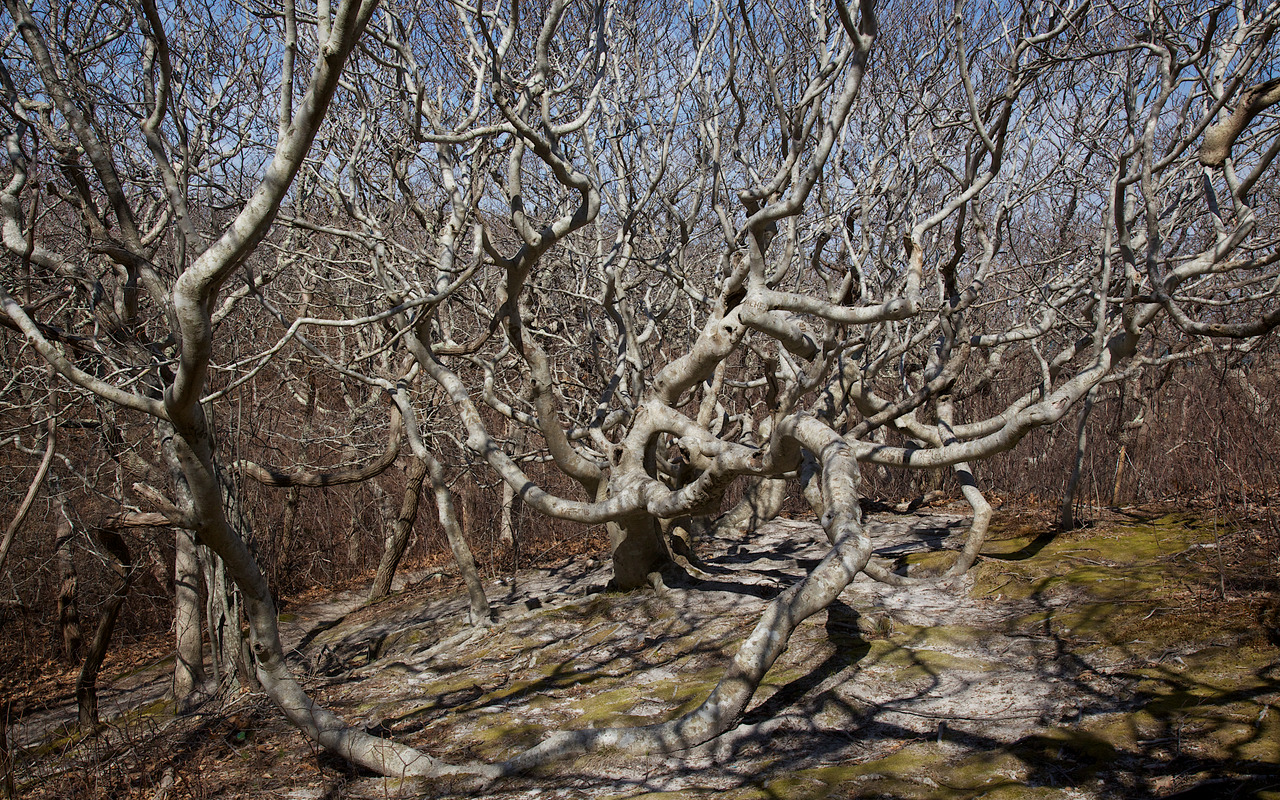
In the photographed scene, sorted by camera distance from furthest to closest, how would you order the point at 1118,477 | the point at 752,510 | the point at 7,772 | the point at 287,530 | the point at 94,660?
the point at 287,530, the point at 752,510, the point at 1118,477, the point at 94,660, the point at 7,772

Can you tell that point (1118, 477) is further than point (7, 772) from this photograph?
Yes

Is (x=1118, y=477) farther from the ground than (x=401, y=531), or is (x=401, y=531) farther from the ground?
(x=401, y=531)

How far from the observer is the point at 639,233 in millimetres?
8039

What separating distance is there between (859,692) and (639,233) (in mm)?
5265

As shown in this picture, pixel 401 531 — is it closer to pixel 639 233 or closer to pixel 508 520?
pixel 508 520

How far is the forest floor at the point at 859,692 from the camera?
3053 mm

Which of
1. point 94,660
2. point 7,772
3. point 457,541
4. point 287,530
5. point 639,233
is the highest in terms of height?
point 639,233

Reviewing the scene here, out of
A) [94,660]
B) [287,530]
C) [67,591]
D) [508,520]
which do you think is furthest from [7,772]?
[508,520]

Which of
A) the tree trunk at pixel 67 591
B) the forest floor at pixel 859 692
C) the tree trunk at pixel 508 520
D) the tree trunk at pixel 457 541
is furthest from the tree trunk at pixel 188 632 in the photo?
the tree trunk at pixel 508 520

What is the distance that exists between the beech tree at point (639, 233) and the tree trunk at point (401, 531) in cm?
81

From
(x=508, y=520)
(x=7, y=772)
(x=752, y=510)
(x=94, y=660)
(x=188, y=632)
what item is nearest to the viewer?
(x=7, y=772)

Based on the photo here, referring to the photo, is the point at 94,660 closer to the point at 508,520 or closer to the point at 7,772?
the point at 7,772

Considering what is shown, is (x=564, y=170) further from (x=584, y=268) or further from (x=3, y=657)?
(x=3, y=657)

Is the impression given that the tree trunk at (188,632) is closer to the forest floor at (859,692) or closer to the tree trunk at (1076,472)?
the forest floor at (859,692)
